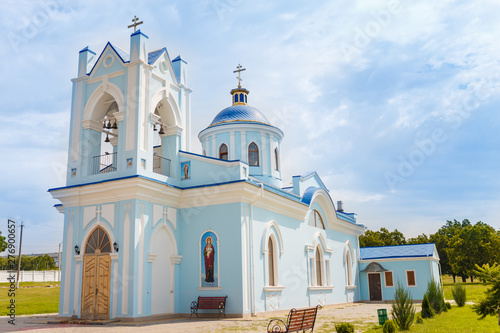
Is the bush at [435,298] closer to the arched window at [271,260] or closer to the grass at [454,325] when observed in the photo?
the grass at [454,325]

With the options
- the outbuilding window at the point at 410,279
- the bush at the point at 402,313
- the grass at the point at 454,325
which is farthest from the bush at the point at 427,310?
the outbuilding window at the point at 410,279

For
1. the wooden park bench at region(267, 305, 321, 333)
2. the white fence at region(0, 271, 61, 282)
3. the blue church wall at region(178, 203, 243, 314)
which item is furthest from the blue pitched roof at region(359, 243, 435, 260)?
the white fence at region(0, 271, 61, 282)

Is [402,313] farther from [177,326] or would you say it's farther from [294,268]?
[294,268]

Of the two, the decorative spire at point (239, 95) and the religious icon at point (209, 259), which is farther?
the decorative spire at point (239, 95)

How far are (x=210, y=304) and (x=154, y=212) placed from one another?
372 cm

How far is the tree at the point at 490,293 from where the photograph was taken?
7234 millimetres

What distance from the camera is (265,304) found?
16.5m

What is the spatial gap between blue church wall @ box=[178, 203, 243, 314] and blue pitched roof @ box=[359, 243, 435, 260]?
14.5m

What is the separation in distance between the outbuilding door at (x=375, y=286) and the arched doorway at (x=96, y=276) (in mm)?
17676

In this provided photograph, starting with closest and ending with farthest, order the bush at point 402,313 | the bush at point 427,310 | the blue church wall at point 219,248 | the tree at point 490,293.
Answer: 1. the tree at point 490,293
2. the bush at point 402,313
3. the bush at point 427,310
4. the blue church wall at point 219,248

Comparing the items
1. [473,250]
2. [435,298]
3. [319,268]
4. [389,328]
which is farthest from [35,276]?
[389,328]

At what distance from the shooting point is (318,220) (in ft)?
75.3

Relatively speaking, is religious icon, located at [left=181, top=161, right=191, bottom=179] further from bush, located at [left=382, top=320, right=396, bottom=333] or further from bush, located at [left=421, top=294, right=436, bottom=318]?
bush, located at [left=382, top=320, right=396, bottom=333]

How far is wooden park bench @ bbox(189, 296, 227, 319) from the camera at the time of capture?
50.5 feet
